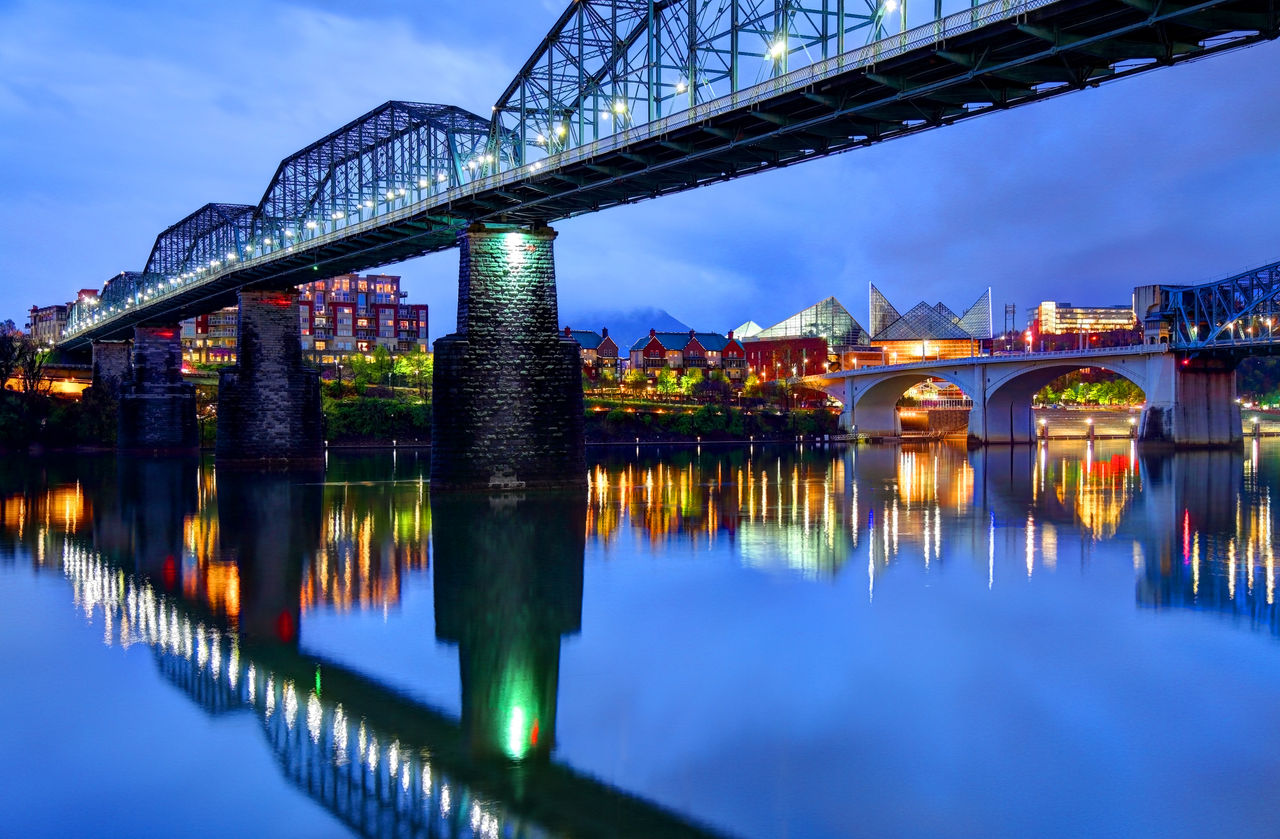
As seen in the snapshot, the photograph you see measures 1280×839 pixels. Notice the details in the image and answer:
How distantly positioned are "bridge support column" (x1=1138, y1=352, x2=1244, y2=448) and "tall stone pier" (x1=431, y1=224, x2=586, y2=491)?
2779 inches

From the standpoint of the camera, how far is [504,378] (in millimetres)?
45219

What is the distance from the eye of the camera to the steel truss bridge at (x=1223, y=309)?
101 metres

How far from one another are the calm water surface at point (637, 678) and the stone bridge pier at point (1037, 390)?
6437 centimetres

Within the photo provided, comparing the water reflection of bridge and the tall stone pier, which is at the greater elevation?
the tall stone pier

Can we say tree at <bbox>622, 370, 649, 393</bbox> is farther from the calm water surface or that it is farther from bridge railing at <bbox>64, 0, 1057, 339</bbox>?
the calm water surface

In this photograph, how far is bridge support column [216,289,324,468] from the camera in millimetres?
67625

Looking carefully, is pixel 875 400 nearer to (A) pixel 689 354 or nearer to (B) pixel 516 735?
(A) pixel 689 354

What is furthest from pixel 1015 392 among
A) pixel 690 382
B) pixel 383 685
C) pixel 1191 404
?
pixel 383 685

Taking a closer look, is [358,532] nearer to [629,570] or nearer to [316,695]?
[629,570]

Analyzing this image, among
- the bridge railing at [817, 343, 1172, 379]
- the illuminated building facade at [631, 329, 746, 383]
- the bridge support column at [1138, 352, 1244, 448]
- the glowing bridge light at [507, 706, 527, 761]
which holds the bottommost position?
the glowing bridge light at [507, 706, 527, 761]

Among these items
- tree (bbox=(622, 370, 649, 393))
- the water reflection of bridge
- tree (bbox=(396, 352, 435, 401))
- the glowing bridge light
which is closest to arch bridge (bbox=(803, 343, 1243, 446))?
tree (bbox=(622, 370, 649, 393))

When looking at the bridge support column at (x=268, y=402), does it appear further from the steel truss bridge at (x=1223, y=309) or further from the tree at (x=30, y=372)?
the steel truss bridge at (x=1223, y=309)

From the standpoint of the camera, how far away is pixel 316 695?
58.7ft

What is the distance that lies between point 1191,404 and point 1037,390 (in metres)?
20.3
